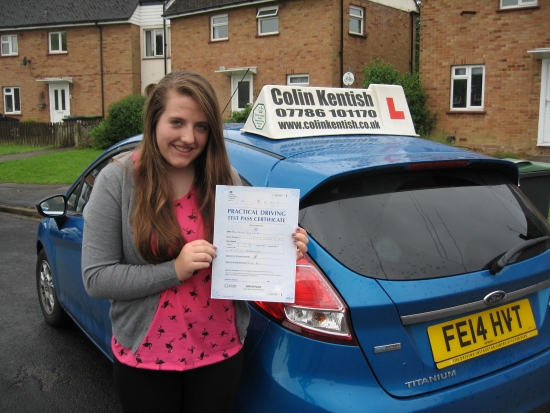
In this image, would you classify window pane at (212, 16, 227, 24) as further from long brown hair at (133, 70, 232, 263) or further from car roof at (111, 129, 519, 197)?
long brown hair at (133, 70, 232, 263)

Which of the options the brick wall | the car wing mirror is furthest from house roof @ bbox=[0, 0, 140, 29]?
the car wing mirror

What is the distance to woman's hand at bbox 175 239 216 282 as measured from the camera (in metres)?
1.79

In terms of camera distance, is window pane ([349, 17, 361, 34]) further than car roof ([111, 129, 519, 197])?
Yes

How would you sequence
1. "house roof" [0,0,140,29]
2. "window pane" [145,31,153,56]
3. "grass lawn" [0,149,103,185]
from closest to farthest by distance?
"grass lawn" [0,149,103,185]
"house roof" [0,0,140,29]
"window pane" [145,31,153,56]

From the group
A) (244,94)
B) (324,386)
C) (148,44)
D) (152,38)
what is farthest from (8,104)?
(324,386)

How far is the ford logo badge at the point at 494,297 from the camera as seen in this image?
2.18 metres

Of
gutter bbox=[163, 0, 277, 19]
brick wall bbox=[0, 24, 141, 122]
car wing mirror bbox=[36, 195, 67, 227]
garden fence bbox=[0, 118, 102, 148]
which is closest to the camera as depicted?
car wing mirror bbox=[36, 195, 67, 227]

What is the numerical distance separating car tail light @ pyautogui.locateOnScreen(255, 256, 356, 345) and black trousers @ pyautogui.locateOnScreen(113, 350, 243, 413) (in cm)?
24

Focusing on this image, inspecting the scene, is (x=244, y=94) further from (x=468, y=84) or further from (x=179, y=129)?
(x=179, y=129)

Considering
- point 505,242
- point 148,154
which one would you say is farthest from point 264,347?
point 505,242

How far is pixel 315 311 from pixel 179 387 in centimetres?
58

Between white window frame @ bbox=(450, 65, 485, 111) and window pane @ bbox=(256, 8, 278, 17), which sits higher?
window pane @ bbox=(256, 8, 278, 17)

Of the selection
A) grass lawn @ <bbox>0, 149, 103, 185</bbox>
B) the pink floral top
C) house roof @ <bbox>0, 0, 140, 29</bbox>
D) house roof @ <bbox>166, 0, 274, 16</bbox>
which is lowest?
grass lawn @ <bbox>0, 149, 103, 185</bbox>

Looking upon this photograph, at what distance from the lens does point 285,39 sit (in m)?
22.9
